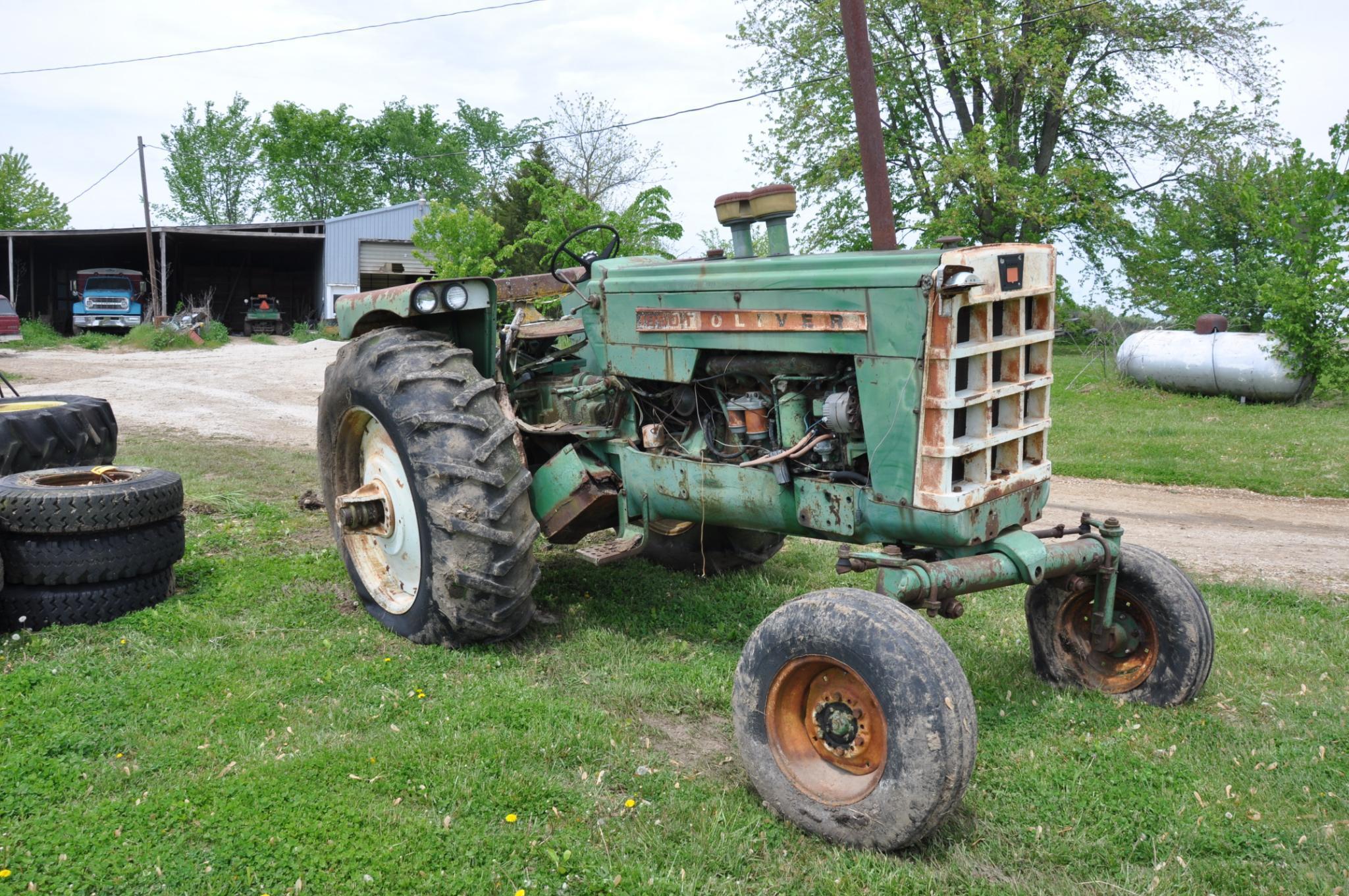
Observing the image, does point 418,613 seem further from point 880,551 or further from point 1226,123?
point 1226,123

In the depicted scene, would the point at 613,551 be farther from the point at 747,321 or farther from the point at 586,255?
the point at 586,255

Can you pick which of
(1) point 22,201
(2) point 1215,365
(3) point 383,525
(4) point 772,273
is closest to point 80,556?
(3) point 383,525

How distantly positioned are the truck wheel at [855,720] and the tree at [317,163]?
2155 inches

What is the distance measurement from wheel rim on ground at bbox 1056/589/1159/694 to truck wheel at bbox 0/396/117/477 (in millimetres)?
5729

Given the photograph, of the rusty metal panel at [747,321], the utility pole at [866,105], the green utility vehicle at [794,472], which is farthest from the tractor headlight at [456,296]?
the utility pole at [866,105]

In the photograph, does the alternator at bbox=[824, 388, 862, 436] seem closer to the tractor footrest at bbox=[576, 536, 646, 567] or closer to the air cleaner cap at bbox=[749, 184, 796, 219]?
the air cleaner cap at bbox=[749, 184, 796, 219]

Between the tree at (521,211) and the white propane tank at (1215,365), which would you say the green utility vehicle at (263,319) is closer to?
the tree at (521,211)

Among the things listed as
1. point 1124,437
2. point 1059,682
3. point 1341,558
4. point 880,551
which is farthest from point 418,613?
point 1124,437

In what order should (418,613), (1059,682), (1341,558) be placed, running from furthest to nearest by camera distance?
(1341,558) < (418,613) < (1059,682)

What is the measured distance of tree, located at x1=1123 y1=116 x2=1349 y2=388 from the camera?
1584cm

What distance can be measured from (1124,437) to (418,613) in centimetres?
1039

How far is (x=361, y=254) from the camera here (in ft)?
113

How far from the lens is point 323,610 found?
18.5 ft

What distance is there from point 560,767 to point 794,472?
1.53 meters
